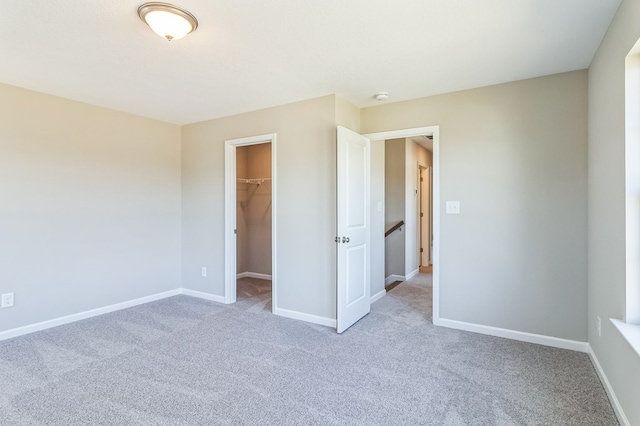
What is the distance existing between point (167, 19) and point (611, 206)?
2.98 meters

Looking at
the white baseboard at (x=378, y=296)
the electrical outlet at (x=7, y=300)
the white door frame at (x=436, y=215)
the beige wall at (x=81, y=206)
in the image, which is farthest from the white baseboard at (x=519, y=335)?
the electrical outlet at (x=7, y=300)

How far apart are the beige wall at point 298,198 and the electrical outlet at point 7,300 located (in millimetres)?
1928

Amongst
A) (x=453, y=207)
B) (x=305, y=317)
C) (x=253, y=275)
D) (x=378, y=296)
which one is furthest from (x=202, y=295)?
A: (x=453, y=207)

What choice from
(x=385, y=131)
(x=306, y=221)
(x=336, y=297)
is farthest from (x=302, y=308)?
(x=385, y=131)

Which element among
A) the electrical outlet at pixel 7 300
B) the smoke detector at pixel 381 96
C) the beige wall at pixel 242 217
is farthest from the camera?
the beige wall at pixel 242 217

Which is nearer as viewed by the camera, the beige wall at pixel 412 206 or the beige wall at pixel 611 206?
the beige wall at pixel 611 206

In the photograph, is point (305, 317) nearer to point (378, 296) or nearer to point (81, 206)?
point (378, 296)

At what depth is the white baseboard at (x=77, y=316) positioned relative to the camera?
3.10 meters

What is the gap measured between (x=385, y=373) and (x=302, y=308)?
137 cm

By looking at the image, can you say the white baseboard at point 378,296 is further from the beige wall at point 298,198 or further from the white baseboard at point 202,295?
the white baseboard at point 202,295

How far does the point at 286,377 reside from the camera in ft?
7.73

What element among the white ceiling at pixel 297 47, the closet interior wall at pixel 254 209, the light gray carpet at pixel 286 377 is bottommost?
the light gray carpet at pixel 286 377

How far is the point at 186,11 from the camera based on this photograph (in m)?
1.95

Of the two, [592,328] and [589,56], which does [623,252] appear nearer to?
[592,328]
